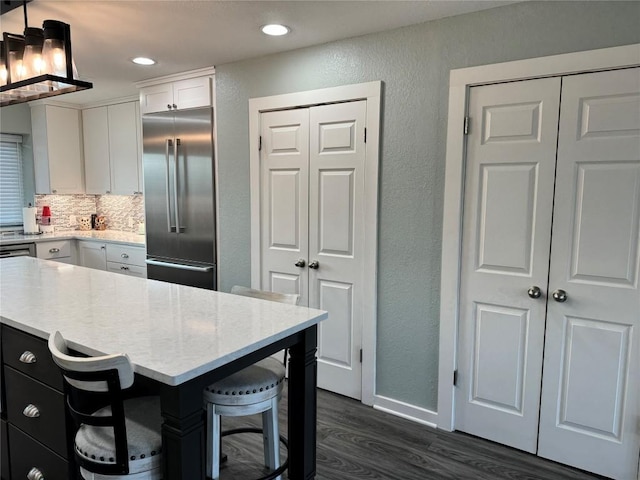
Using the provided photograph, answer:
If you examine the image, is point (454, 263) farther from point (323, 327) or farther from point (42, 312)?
point (42, 312)

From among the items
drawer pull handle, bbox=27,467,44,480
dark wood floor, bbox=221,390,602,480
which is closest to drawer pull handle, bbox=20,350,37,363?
drawer pull handle, bbox=27,467,44,480

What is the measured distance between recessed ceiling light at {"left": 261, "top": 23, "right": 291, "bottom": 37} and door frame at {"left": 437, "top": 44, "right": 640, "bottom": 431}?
3.41 ft

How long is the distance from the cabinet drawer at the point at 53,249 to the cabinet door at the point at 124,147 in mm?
795

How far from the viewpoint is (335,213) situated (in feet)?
9.77

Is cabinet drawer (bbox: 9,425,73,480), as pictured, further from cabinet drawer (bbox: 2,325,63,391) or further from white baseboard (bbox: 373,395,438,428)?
white baseboard (bbox: 373,395,438,428)

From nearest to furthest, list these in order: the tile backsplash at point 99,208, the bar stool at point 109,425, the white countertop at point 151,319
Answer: the bar stool at point 109,425, the white countertop at point 151,319, the tile backsplash at point 99,208

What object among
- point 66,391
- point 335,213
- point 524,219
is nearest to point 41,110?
point 335,213

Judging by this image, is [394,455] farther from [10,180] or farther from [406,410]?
[10,180]

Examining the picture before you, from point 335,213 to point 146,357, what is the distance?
6.07 ft

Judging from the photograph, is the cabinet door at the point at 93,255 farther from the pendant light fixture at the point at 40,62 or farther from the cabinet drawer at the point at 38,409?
the cabinet drawer at the point at 38,409

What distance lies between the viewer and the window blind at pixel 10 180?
500 centimetres

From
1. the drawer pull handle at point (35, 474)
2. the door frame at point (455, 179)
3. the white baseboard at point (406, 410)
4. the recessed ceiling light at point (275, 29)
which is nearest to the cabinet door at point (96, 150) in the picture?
the recessed ceiling light at point (275, 29)

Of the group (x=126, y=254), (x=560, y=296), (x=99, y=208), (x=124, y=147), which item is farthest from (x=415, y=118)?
(x=99, y=208)

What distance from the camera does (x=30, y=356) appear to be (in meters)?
1.73
